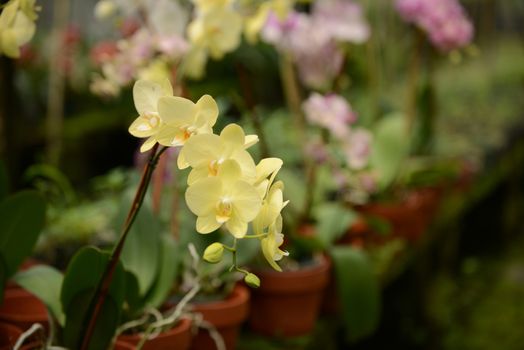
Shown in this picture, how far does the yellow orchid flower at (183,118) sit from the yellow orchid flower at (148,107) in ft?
0.04

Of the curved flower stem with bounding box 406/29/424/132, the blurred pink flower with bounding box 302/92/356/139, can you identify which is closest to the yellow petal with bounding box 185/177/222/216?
the blurred pink flower with bounding box 302/92/356/139

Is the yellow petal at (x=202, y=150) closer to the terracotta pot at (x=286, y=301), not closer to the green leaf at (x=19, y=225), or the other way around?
the green leaf at (x=19, y=225)

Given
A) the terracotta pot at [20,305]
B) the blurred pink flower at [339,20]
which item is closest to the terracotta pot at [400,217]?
the blurred pink flower at [339,20]

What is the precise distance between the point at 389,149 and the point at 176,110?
5.12 ft

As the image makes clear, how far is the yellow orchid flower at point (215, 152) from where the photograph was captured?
0.68 m

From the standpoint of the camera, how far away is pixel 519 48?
6867mm

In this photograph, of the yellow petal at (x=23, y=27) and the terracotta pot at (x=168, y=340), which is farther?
the terracotta pot at (x=168, y=340)

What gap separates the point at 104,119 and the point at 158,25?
1.98 m

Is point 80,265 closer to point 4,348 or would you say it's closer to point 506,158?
point 4,348

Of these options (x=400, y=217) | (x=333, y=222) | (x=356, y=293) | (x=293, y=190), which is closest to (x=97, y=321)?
(x=356, y=293)

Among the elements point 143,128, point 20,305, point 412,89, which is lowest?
point 412,89

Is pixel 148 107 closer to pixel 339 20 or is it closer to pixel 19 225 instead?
pixel 19 225

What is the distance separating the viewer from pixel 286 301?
1.45 meters

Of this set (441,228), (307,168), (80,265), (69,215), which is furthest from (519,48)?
A: (80,265)
